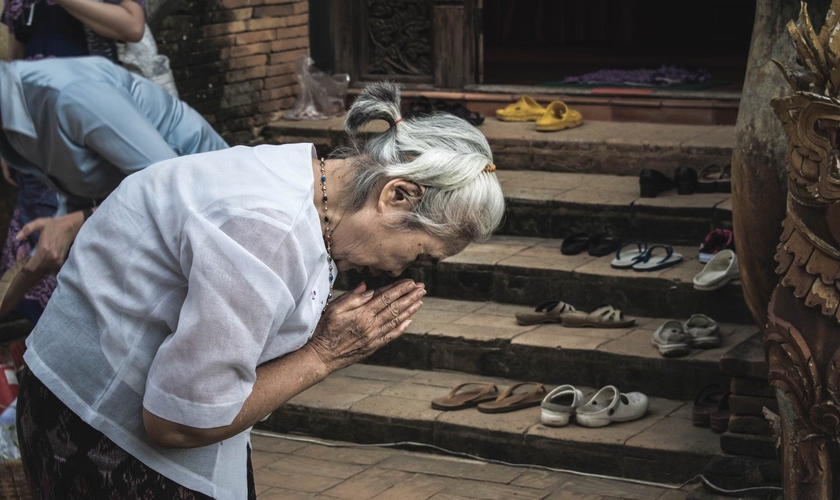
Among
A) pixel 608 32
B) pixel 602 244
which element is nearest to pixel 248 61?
pixel 602 244

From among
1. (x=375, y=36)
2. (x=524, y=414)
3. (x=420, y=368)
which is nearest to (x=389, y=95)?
(x=524, y=414)

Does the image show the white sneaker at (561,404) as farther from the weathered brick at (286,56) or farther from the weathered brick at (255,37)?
the weathered brick at (286,56)

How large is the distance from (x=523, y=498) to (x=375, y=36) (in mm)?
4466

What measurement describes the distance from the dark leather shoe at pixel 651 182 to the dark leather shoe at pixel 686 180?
0.07 metres

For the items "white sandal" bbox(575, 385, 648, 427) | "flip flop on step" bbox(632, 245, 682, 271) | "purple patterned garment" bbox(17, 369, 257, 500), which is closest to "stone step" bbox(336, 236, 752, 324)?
"flip flop on step" bbox(632, 245, 682, 271)

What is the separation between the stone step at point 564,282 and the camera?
208 inches

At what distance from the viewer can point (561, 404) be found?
15.9 feet

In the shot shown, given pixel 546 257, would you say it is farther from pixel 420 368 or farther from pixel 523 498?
pixel 523 498

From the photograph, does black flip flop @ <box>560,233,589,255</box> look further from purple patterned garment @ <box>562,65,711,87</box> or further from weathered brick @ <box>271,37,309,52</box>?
weathered brick @ <box>271,37,309,52</box>

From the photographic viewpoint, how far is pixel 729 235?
5.41 meters

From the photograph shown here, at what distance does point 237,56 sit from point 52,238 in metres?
3.96

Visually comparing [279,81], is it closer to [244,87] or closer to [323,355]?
[244,87]

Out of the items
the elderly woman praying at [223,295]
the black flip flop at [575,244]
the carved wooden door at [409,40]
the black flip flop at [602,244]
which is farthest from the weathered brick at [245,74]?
the elderly woman praying at [223,295]

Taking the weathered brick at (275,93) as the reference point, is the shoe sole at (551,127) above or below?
below
